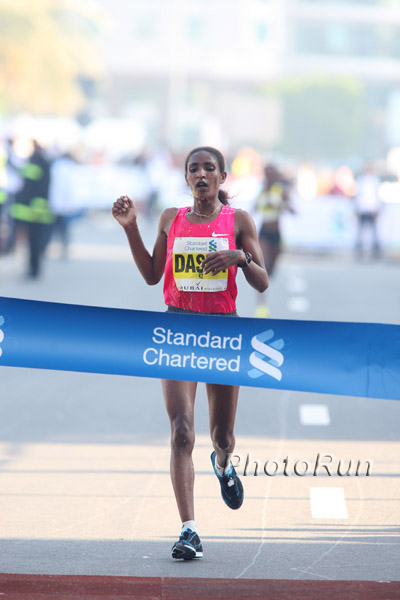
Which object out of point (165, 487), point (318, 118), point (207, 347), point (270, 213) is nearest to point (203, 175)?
point (207, 347)

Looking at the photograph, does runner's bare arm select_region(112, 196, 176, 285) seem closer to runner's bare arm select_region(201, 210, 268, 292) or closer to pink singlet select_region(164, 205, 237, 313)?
pink singlet select_region(164, 205, 237, 313)

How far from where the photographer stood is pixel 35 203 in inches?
834

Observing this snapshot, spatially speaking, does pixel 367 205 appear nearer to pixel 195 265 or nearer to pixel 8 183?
pixel 8 183

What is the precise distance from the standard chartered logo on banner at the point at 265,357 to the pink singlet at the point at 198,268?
287 millimetres

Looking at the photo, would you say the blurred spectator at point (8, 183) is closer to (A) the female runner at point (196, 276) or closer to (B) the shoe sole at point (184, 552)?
(A) the female runner at point (196, 276)

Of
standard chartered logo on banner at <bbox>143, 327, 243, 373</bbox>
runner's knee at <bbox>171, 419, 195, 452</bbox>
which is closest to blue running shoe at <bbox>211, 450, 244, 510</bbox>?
runner's knee at <bbox>171, 419, 195, 452</bbox>

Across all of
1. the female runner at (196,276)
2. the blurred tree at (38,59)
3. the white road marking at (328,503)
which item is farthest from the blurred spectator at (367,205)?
the blurred tree at (38,59)

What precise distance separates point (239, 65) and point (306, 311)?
5330 inches

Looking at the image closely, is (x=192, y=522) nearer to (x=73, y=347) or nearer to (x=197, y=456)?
(x=73, y=347)

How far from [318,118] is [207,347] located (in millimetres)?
135148

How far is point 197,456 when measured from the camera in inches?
339

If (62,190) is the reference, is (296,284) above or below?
below

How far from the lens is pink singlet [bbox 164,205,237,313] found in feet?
20.0

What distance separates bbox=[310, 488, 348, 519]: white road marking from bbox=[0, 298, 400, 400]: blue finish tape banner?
128 cm
